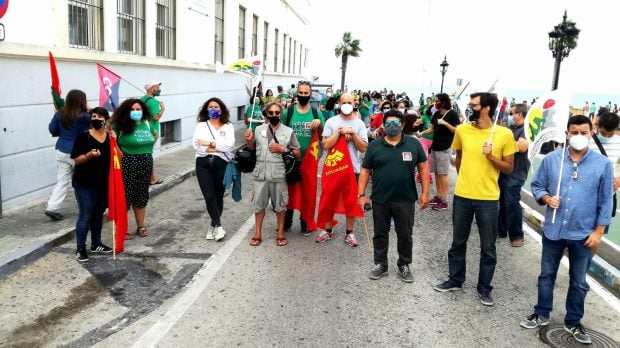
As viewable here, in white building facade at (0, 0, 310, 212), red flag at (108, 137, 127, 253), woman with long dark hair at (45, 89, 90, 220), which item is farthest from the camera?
white building facade at (0, 0, 310, 212)

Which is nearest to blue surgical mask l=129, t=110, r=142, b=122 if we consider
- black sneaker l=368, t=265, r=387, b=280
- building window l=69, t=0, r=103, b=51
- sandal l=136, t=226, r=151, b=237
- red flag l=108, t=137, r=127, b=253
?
red flag l=108, t=137, r=127, b=253

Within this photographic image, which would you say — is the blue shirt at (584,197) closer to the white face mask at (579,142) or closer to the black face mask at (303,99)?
the white face mask at (579,142)

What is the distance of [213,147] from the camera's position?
6238 mm

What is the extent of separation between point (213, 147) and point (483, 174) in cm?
312

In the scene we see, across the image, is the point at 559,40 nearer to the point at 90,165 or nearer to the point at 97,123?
the point at 97,123

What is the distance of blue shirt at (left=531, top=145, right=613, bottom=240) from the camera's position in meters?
4.07

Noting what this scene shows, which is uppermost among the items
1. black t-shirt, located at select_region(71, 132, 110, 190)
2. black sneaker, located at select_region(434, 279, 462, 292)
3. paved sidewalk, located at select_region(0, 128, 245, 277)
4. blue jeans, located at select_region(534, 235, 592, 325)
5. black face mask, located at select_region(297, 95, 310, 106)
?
black face mask, located at select_region(297, 95, 310, 106)

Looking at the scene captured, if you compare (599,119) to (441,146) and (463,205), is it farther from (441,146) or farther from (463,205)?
(441,146)

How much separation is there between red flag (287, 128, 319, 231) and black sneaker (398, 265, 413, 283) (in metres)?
1.69

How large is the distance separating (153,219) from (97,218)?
5.73ft

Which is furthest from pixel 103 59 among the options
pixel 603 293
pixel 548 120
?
pixel 603 293

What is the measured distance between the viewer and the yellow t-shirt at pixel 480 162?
4652 millimetres

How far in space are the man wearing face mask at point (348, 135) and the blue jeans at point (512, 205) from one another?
1.91 meters

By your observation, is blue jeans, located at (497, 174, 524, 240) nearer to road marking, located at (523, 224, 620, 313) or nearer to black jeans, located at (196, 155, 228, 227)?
road marking, located at (523, 224, 620, 313)
